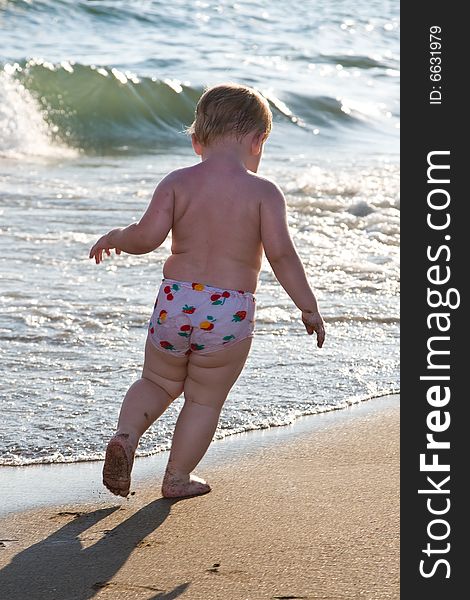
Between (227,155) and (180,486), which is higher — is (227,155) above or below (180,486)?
above

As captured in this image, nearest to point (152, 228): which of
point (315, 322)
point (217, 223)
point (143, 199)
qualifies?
point (217, 223)

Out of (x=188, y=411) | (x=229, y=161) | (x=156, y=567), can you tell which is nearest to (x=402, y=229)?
(x=229, y=161)

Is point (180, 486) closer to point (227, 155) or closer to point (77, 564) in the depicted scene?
point (77, 564)

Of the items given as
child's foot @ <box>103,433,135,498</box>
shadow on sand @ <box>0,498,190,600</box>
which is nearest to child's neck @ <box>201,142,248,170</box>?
child's foot @ <box>103,433,135,498</box>

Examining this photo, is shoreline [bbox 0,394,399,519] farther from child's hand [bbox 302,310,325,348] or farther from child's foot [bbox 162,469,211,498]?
child's hand [bbox 302,310,325,348]

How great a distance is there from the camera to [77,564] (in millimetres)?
2693

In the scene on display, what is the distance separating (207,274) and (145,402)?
16.6 inches

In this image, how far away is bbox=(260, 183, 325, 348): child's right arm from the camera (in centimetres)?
320

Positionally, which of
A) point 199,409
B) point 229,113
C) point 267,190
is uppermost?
point 229,113

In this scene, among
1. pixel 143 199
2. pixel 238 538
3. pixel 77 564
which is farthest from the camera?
pixel 143 199

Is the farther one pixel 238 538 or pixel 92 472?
pixel 92 472

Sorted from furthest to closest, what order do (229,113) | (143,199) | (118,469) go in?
(143,199) < (229,113) < (118,469)

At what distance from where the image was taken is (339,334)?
4.89m

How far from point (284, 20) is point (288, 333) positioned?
779 inches
